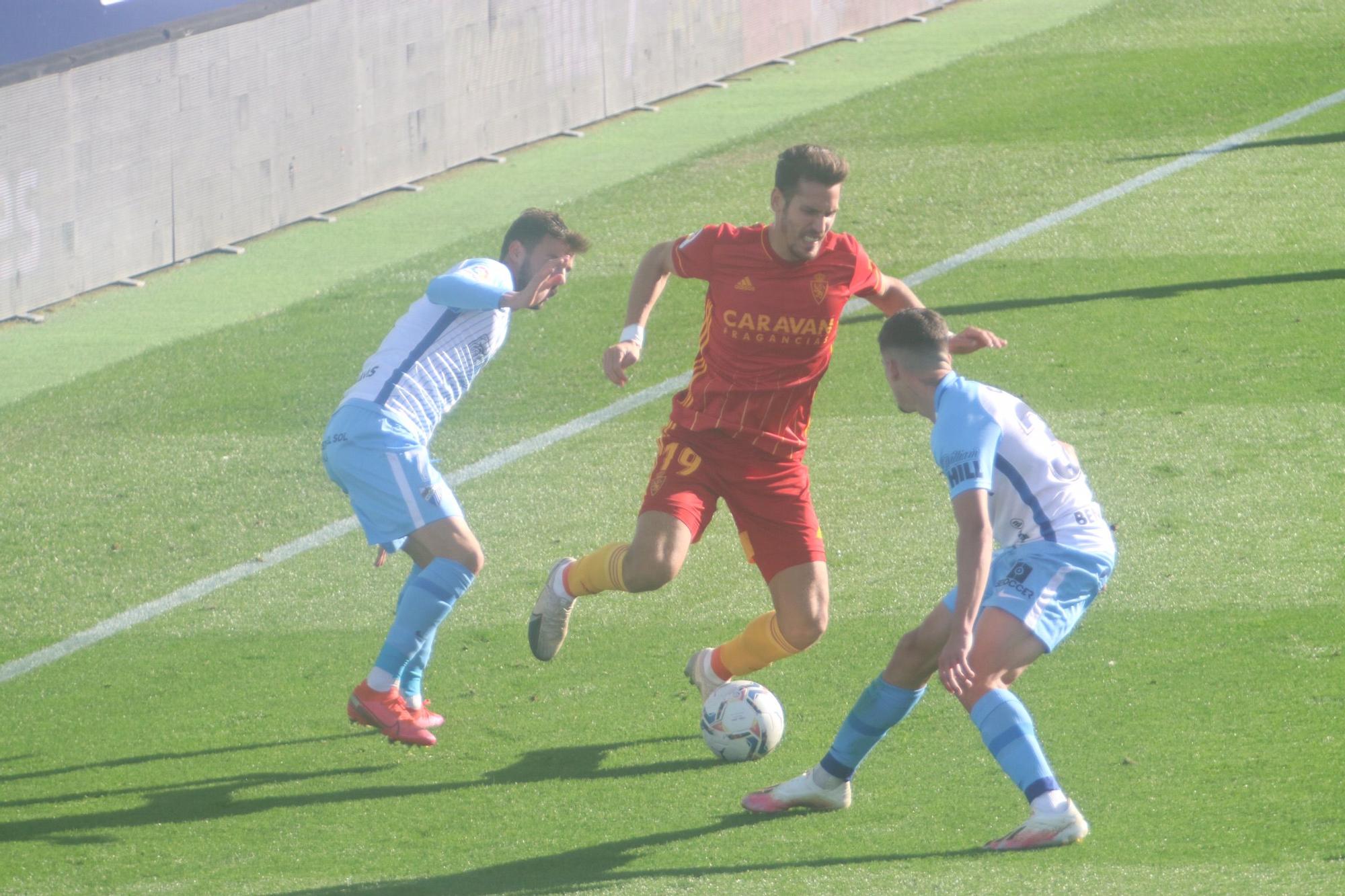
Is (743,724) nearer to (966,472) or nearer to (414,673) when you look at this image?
(414,673)

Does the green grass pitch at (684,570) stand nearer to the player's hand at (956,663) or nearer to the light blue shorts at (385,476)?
the player's hand at (956,663)

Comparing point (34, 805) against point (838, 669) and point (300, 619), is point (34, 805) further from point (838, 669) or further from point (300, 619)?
point (838, 669)

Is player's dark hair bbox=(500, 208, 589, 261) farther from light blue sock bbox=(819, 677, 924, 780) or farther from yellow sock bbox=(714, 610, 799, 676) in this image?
light blue sock bbox=(819, 677, 924, 780)

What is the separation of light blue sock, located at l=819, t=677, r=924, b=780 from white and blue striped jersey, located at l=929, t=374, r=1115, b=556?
23.5 inches

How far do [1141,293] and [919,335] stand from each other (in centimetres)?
739

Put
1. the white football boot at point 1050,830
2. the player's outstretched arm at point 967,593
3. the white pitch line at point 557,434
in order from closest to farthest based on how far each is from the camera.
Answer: the player's outstretched arm at point 967,593
the white football boot at point 1050,830
the white pitch line at point 557,434

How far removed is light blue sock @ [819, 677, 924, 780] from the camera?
5492 mm

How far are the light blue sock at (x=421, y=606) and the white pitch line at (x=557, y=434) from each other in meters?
2.05

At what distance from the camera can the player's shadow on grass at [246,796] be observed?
598 centimetres

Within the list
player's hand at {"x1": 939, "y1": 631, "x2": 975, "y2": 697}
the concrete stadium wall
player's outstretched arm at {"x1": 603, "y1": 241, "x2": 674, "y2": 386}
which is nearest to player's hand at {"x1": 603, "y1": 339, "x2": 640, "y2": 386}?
player's outstretched arm at {"x1": 603, "y1": 241, "x2": 674, "y2": 386}

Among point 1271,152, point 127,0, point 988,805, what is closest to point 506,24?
point 127,0

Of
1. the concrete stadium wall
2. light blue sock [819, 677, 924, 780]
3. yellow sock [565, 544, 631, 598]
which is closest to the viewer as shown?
light blue sock [819, 677, 924, 780]

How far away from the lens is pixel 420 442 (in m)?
6.56

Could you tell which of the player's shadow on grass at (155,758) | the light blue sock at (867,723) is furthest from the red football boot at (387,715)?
the light blue sock at (867,723)
